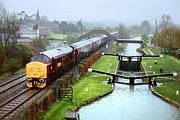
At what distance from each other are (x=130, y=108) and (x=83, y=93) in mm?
5260

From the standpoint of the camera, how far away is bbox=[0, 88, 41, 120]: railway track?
23678 mm

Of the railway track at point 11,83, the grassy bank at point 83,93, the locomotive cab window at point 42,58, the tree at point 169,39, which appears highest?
the tree at point 169,39

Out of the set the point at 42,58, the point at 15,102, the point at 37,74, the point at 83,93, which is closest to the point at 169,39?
the point at 83,93

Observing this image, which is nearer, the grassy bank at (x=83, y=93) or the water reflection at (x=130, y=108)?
the grassy bank at (x=83, y=93)

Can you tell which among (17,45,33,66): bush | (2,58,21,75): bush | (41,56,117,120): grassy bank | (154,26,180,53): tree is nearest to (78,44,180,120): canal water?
(41,56,117,120): grassy bank

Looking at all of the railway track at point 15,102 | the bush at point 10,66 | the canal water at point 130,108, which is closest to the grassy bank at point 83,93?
the canal water at point 130,108

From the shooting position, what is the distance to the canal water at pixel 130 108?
94.0ft

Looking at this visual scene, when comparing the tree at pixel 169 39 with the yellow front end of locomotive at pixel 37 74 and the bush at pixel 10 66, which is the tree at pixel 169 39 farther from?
the yellow front end of locomotive at pixel 37 74

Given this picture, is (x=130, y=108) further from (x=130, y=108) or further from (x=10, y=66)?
(x=10, y=66)

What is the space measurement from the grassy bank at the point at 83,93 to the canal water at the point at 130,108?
760mm

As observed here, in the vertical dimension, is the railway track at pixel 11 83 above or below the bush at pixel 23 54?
below

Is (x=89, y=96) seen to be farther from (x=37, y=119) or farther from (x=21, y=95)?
(x=37, y=119)

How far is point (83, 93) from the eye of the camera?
34562 mm

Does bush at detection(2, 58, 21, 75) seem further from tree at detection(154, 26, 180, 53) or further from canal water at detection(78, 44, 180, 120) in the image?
tree at detection(154, 26, 180, 53)
